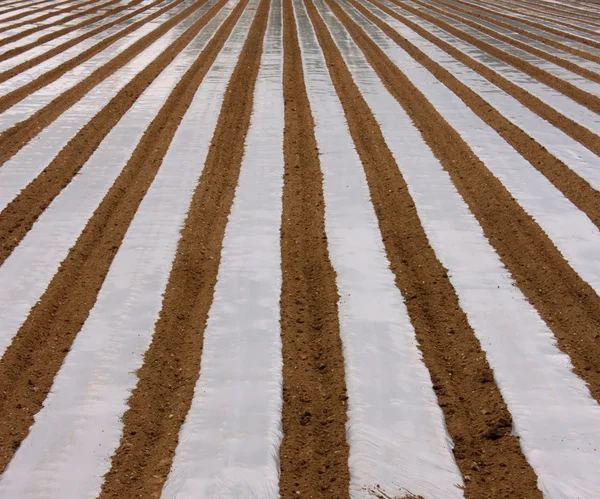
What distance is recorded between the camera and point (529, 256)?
21.2ft

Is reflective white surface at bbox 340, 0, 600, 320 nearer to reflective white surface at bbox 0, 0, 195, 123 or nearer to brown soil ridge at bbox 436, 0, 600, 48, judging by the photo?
reflective white surface at bbox 0, 0, 195, 123

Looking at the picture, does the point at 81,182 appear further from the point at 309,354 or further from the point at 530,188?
the point at 530,188

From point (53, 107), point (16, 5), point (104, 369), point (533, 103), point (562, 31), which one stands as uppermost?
point (16, 5)

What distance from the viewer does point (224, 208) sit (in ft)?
24.6

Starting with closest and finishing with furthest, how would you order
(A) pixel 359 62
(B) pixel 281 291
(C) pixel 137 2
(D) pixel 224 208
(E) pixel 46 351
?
(E) pixel 46 351 → (B) pixel 281 291 → (D) pixel 224 208 → (A) pixel 359 62 → (C) pixel 137 2

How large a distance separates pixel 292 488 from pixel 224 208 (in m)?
4.20

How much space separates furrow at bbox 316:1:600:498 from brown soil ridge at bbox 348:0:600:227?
54.3 inches

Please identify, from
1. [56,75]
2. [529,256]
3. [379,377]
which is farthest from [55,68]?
[379,377]

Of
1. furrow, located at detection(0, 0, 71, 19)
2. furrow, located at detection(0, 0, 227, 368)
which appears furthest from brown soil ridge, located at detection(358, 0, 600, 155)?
furrow, located at detection(0, 0, 71, 19)

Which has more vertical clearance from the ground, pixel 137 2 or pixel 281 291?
pixel 137 2

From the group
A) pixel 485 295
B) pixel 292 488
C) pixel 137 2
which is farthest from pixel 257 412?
pixel 137 2

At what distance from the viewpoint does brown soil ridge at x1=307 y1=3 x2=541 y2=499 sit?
405 centimetres

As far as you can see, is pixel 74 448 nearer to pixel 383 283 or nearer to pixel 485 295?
pixel 383 283

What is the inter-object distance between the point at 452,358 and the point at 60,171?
6.02m
